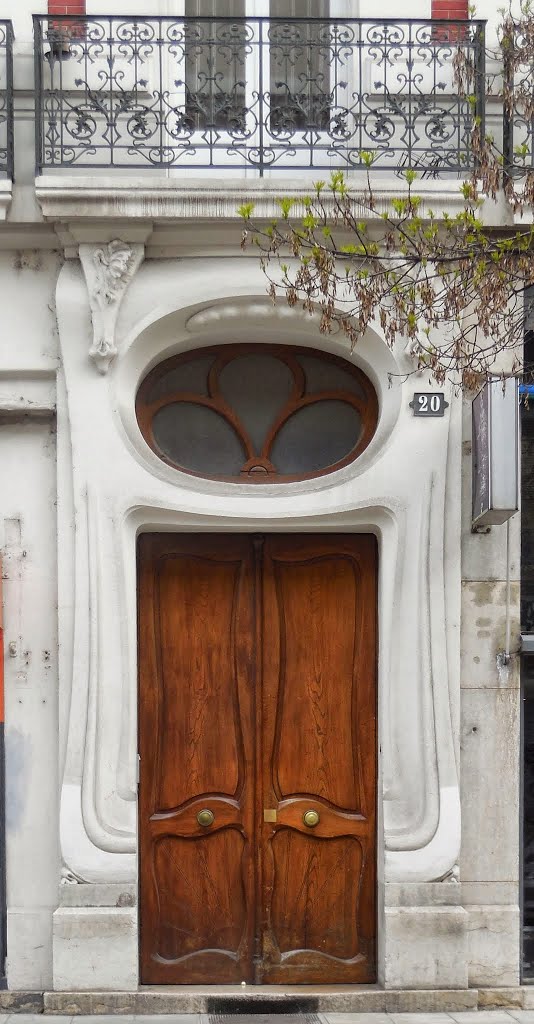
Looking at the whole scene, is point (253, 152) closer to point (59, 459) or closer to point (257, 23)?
point (257, 23)

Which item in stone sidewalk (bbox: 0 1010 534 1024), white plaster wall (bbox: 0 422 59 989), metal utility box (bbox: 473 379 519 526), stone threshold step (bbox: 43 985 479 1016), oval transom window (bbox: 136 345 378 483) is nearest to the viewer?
metal utility box (bbox: 473 379 519 526)

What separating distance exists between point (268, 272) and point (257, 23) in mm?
1602

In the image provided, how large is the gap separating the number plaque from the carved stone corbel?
1.86 meters

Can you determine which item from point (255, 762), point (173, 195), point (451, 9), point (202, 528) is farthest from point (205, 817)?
point (451, 9)

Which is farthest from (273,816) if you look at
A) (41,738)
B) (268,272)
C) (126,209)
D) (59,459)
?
(126,209)

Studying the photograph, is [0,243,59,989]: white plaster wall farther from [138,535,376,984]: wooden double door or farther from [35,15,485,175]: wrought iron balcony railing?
[35,15,485,175]: wrought iron balcony railing

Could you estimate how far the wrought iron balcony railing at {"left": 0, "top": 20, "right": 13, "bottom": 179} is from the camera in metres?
7.09

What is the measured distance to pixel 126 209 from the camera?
22.8 feet

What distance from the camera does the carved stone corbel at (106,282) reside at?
708 centimetres

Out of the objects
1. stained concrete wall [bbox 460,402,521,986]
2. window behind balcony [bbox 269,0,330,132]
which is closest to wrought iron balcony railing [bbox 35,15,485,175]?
window behind balcony [bbox 269,0,330,132]

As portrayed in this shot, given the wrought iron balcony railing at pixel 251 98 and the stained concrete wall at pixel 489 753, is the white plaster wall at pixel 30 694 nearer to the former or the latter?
the wrought iron balcony railing at pixel 251 98

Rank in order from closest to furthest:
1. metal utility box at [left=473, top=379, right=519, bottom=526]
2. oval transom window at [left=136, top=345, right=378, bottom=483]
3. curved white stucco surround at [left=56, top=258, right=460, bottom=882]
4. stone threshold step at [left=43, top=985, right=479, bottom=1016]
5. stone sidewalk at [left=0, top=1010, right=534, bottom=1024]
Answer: metal utility box at [left=473, top=379, right=519, bottom=526], stone sidewalk at [left=0, top=1010, right=534, bottom=1024], stone threshold step at [left=43, top=985, right=479, bottom=1016], curved white stucco surround at [left=56, top=258, right=460, bottom=882], oval transom window at [left=136, top=345, right=378, bottom=483]

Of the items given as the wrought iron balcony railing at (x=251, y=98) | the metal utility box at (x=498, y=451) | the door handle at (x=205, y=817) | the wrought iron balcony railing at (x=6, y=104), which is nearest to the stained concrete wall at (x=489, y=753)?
the metal utility box at (x=498, y=451)

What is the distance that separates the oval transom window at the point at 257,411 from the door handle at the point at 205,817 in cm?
211
